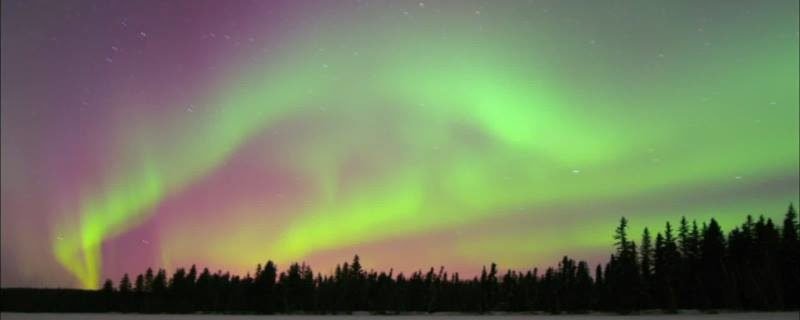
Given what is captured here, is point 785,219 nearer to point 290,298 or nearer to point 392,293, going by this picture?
point 392,293

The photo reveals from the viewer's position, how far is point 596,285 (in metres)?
146

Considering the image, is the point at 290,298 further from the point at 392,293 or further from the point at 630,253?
the point at 630,253

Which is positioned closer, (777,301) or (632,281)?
(777,301)

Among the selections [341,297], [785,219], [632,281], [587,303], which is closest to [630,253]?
[632,281]

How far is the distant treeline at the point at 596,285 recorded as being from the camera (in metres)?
110

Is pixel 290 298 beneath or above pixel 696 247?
beneath

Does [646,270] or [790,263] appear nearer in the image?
[790,263]

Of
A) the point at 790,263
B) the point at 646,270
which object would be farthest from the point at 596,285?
the point at 790,263

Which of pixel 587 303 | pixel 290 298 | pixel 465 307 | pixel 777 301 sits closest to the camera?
pixel 777 301

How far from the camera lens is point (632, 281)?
417ft

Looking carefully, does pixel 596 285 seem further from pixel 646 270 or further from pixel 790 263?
pixel 790 263

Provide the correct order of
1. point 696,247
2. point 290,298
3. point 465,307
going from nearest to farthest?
point 696,247 → point 465,307 → point 290,298

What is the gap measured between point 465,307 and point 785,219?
77911 mm

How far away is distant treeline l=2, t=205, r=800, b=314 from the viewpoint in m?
110
